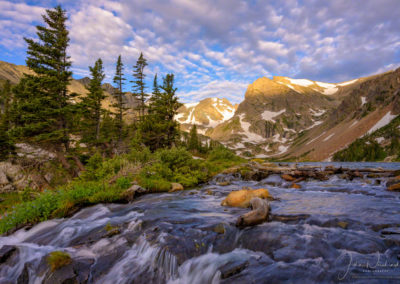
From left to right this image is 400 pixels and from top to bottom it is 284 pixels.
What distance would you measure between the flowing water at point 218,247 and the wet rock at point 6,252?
0.54 ft

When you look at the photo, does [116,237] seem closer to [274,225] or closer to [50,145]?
[274,225]

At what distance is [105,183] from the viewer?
1239 cm

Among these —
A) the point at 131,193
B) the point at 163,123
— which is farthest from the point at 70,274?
the point at 163,123

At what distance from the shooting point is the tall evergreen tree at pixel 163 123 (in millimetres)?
34594

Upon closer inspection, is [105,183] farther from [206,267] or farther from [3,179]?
[3,179]

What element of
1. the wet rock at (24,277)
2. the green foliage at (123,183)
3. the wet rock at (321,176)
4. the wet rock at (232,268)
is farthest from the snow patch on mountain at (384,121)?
the wet rock at (24,277)

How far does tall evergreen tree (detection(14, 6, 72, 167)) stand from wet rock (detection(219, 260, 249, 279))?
2105cm

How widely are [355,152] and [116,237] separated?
531 ft

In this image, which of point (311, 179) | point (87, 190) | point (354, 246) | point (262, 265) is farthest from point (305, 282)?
point (311, 179)

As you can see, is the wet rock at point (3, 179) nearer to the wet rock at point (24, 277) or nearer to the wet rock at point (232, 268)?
the wet rock at point (24, 277)

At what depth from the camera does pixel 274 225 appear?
6.81 m

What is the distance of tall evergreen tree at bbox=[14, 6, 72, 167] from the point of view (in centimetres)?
1881

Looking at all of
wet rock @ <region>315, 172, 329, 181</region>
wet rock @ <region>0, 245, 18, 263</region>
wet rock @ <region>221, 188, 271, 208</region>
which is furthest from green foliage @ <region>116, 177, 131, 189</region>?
wet rock @ <region>315, 172, 329, 181</region>

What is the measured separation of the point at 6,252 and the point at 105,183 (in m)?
6.74
